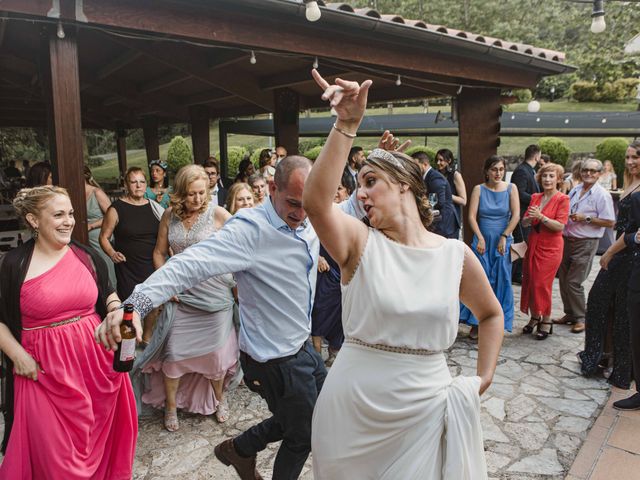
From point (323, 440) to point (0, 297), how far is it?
190 centimetres

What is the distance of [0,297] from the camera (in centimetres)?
261

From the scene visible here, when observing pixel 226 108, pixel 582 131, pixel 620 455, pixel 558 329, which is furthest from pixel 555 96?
pixel 620 455

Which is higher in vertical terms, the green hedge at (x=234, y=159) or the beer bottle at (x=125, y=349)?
the green hedge at (x=234, y=159)

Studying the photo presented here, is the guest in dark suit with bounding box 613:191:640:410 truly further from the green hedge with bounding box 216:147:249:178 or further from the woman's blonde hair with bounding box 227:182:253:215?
the green hedge with bounding box 216:147:249:178

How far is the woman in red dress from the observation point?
221 inches

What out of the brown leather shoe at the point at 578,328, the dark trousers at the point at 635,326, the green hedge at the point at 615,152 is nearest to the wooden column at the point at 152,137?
the brown leather shoe at the point at 578,328

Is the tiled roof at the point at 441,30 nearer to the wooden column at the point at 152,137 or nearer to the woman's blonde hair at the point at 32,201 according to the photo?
the woman's blonde hair at the point at 32,201

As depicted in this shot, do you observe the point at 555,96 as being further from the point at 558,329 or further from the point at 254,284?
the point at 254,284

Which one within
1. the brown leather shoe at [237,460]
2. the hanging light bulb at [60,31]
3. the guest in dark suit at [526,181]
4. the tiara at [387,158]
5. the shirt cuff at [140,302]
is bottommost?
the brown leather shoe at [237,460]

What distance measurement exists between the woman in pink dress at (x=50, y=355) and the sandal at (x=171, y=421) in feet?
3.16

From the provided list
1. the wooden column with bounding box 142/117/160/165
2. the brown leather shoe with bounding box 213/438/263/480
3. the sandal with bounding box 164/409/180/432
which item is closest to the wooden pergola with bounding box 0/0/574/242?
the sandal with bounding box 164/409/180/432

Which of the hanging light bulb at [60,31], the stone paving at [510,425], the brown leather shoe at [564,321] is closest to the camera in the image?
the stone paving at [510,425]

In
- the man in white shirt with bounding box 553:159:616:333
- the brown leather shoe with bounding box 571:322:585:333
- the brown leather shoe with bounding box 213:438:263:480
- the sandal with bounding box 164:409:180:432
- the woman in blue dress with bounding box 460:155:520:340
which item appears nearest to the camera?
the brown leather shoe with bounding box 213:438:263:480

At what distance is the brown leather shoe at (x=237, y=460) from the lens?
290 centimetres
